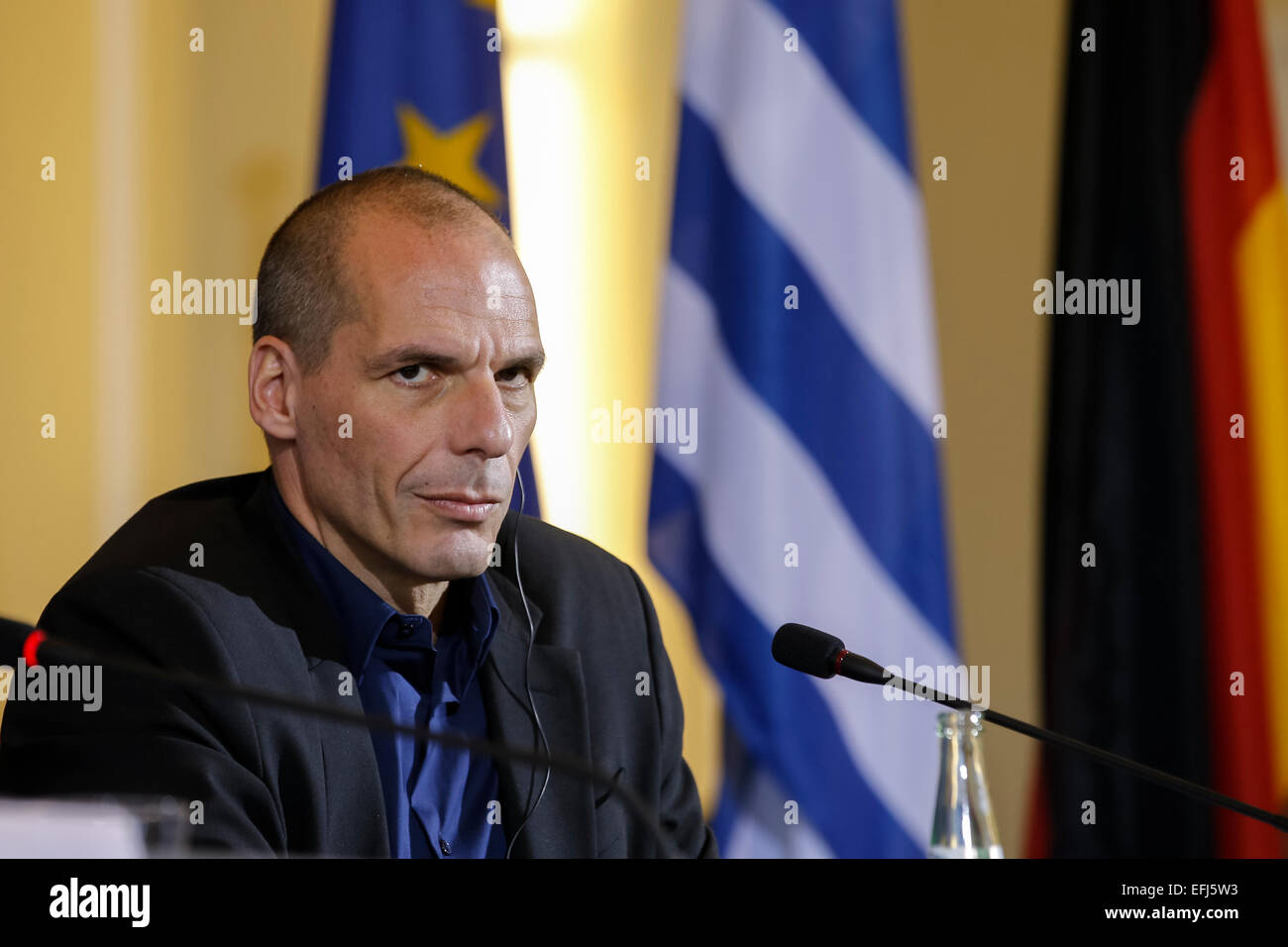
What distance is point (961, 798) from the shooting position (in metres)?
1.56

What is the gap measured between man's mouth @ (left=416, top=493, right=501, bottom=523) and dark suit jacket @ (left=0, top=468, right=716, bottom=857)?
0.19m

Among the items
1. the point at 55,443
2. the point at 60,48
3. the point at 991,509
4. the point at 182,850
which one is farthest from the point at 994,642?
the point at 182,850

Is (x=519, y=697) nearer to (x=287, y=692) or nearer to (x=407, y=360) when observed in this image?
(x=287, y=692)

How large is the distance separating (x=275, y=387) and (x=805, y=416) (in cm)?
151

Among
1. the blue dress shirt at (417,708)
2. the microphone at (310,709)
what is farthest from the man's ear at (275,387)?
the microphone at (310,709)

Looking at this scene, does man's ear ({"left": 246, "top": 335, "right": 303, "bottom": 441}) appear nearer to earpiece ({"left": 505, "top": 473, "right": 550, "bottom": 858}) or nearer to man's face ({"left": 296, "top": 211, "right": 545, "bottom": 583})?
man's face ({"left": 296, "top": 211, "right": 545, "bottom": 583})

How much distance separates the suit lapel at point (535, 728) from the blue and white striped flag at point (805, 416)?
44.3 inches

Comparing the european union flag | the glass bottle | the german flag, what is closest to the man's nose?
the glass bottle

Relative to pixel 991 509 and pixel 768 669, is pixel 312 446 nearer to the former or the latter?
pixel 768 669

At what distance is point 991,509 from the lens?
3.63 metres

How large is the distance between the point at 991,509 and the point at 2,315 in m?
2.50

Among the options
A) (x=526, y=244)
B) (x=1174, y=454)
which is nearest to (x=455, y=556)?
(x=526, y=244)

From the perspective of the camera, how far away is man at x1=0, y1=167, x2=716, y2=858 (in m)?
1.59

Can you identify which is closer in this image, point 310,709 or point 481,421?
point 310,709
